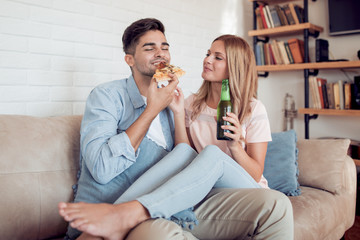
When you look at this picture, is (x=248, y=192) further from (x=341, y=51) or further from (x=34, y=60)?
(x=341, y=51)

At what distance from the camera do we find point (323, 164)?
80.3 inches

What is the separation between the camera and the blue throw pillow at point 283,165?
198 cm

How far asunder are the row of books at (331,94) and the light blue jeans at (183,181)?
2.04 meters

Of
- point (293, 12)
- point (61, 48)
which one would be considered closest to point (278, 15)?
point (293, 12)

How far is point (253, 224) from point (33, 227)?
887 millimetres

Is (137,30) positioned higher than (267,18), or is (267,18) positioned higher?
(267,18)

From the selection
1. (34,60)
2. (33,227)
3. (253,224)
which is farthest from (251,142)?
(34,60)

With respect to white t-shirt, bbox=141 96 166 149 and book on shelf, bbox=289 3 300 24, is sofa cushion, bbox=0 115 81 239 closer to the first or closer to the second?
white t-shirt, bbox=141 96 166 149

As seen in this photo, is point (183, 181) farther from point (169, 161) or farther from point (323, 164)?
point (323, 164)

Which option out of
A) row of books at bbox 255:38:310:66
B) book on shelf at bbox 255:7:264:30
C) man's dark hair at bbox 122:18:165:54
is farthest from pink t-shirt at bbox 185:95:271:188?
book on shelf at bbox 255:7:264:30

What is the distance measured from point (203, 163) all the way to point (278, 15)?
8.84 ft

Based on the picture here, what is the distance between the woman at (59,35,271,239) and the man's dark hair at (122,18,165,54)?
346 mm

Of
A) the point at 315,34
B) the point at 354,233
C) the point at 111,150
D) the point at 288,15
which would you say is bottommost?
the point at 354,233

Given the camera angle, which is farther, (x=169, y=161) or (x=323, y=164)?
(x=323, y=164)
